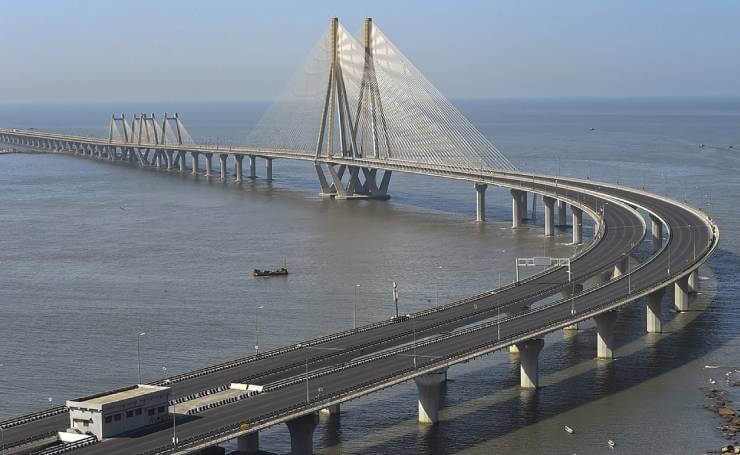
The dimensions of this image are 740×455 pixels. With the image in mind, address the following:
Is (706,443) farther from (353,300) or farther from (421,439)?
(353,300)

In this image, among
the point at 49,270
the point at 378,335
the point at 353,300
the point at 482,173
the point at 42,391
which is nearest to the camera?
the point at 42,391

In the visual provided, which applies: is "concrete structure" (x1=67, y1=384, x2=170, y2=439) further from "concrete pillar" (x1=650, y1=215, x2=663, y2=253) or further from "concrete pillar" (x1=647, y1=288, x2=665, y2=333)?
"concrete pillar" (x1=650, y1=215, x2=663, y2=253)

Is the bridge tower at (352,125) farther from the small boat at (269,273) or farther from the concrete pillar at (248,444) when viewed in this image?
the concrete pillar at (248,444)

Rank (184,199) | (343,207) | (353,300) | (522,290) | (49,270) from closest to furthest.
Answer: (522,290), (353,300), (49,270), (343,207), (184,199)

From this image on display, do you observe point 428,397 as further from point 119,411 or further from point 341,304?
point 341,304

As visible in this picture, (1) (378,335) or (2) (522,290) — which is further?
(2) (522,290)

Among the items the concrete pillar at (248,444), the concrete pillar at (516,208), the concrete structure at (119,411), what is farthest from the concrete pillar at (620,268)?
the concrete structure at (119,411)

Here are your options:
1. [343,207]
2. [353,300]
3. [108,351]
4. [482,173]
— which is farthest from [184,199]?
[108,351]
